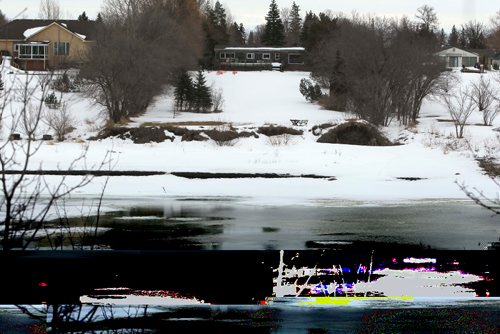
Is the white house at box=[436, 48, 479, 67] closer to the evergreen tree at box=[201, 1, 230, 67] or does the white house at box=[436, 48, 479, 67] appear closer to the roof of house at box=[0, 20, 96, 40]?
the evergreen tree at box=[201, 1, 230, 67]

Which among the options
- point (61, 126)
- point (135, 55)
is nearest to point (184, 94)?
point (135, 55)

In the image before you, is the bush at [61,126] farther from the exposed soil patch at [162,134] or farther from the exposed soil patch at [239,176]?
the exposed soil patch at [239,176]

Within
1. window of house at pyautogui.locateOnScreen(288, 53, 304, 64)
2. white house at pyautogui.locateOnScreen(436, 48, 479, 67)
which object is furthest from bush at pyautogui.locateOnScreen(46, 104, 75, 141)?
white house at pyautogui.locateOnScreen(436, 48, 479, 67)

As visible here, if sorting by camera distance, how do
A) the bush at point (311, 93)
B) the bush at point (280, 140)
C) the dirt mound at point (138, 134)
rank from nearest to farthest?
the bush at point (280, 140)
the dirt mound at point (138, 134)
the bush at point (311, 93)

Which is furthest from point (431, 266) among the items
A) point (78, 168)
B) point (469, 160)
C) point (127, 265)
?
Result: point (469, 160)

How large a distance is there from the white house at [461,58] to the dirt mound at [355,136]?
5057 cm

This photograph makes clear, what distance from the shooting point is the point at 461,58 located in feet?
271

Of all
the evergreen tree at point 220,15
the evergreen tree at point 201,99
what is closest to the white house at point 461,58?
the evergreen tree at point 220,15

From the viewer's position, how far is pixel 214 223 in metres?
14.1

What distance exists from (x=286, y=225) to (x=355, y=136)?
18523 millimetres

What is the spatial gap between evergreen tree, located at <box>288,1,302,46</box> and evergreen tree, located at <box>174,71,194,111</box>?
43.2m

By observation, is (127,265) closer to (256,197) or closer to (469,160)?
(256,197)

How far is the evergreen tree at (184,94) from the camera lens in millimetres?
52131

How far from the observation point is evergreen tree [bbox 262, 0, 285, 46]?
92.6 meters
